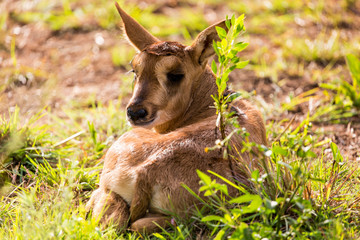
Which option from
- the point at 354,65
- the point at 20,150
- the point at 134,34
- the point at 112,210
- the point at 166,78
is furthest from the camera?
the point at 354,65

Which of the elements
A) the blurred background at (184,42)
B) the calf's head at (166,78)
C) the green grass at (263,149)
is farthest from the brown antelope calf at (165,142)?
the blurred background at (184,42)

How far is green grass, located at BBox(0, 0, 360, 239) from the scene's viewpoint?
9.23ft

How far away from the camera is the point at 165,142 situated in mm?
3270

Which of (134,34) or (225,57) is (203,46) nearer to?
(134,34)

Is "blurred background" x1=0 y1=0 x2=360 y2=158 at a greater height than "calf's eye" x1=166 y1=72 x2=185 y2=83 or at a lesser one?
lesser

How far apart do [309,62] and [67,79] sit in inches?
134

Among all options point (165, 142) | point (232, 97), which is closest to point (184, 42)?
point (165, 142)

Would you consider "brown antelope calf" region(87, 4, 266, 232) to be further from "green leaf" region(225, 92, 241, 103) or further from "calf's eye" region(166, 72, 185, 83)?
"green leaf" region(225, 92, 241, 103)

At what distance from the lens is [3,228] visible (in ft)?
10.4

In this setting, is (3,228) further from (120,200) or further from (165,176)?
(165,176)

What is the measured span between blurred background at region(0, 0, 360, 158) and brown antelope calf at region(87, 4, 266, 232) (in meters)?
1.37

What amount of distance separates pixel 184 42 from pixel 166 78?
3181 mm

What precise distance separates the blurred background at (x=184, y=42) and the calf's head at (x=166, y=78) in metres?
1.35

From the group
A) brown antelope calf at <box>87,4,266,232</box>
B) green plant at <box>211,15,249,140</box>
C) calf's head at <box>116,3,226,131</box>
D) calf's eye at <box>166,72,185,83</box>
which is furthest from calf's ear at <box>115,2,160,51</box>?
green plant at <box>211,15,249,140</box>
